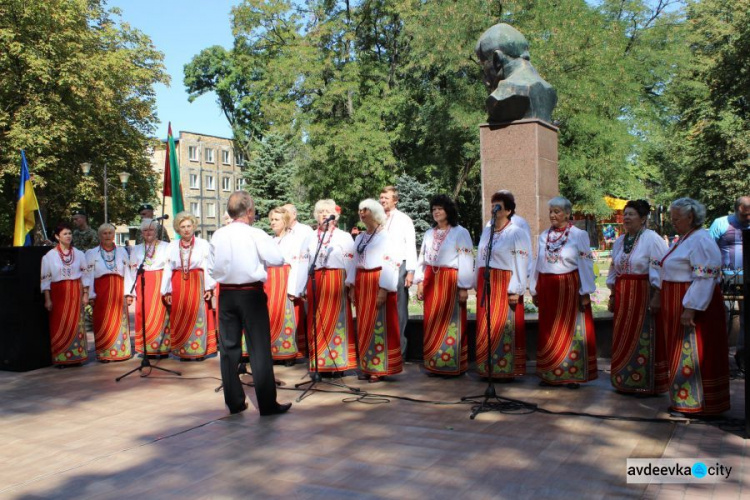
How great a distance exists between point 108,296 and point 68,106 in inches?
772

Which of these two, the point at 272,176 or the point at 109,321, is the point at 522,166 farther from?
the point at 272,176

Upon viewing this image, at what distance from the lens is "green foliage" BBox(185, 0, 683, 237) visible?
84.0 ft

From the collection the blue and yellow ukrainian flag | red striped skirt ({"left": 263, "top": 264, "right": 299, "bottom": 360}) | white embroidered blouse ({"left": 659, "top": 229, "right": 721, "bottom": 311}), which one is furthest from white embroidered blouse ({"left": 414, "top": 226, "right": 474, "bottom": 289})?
the blue and yellow ukrainian flag

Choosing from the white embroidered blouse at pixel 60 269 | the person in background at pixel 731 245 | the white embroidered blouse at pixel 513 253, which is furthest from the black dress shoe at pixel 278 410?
the person in background at pixel 731 245

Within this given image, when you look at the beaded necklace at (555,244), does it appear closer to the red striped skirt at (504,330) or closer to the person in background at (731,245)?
the red striped skirt at (504,330)

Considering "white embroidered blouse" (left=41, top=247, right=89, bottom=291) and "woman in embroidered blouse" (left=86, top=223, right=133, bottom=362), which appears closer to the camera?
"white embroidered blouse" (left=41, top=247, right=89, bottom=291)

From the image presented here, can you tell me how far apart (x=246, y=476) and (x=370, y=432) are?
1261mm

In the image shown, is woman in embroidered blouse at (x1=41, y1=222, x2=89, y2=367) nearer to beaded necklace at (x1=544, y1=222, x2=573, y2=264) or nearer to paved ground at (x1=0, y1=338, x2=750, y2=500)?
paved ground at (x1=0, y1=338, x2=750, y2=500)

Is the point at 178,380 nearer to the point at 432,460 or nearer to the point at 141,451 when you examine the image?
the point at 141,451

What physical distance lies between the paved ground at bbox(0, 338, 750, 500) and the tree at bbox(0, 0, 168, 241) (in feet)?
68.4

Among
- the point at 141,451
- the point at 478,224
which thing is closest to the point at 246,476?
the point at 141,451

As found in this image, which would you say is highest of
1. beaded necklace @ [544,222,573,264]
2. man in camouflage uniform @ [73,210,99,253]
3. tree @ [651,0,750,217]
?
tree @ [651,0,750,217]

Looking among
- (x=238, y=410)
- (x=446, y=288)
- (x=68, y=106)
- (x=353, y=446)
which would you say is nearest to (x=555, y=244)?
(x=446, y=288)

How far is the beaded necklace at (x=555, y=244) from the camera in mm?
6865
